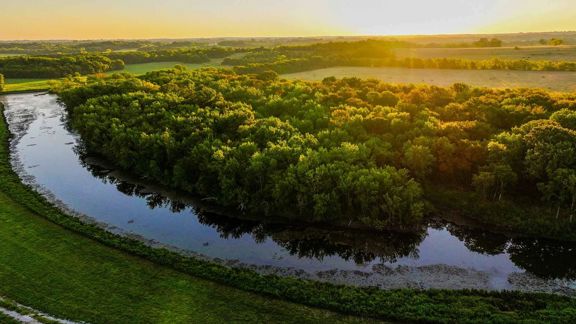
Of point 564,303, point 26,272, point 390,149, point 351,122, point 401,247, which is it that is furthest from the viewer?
point 351,122

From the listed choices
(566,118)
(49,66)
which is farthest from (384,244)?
(49,66)

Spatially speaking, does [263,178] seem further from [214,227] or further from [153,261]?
[153,261]

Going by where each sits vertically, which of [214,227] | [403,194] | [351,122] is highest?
[351,122]

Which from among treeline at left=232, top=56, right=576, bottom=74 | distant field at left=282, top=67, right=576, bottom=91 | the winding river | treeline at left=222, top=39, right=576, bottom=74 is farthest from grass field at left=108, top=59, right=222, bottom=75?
the winding river

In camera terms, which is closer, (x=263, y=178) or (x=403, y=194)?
(x=403, y=194)

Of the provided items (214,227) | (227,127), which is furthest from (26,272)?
(227,127)

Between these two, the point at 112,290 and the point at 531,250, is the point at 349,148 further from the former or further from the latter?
the point at 112,290
